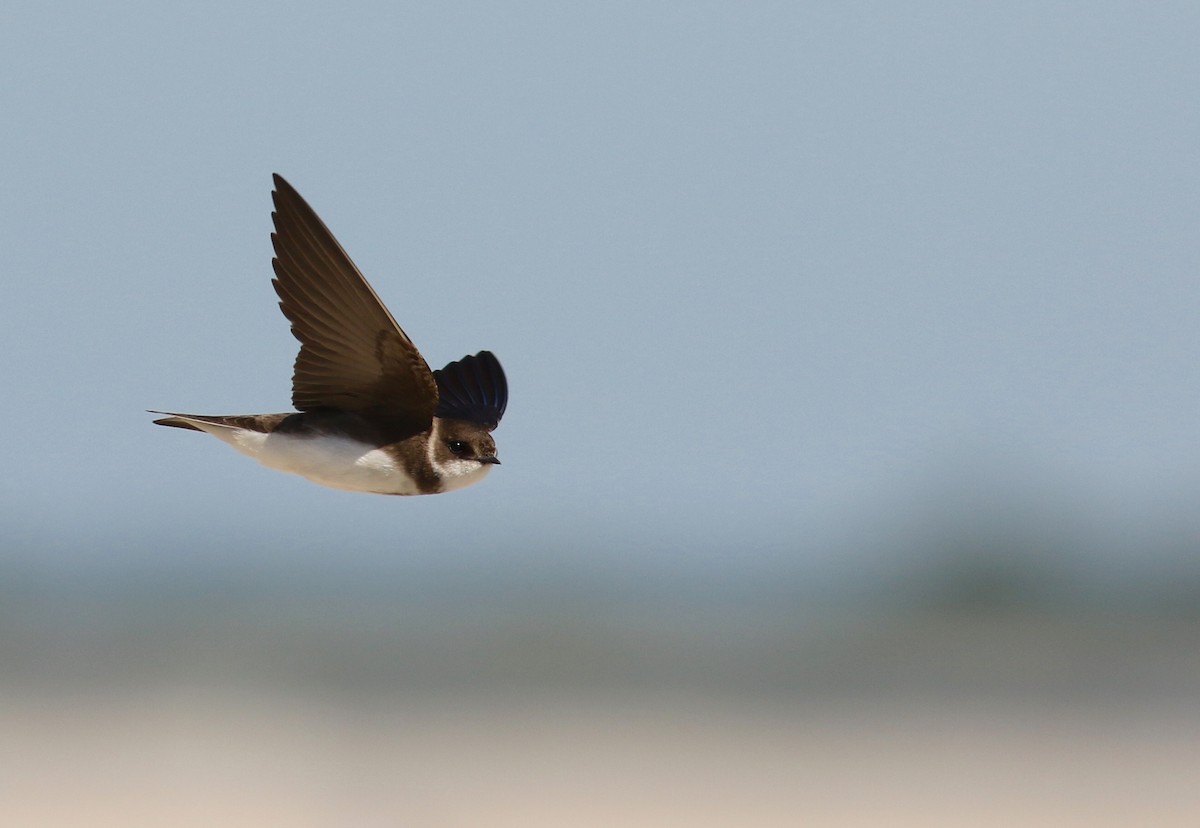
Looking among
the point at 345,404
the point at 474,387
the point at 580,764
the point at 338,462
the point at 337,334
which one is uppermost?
the point at 580,764

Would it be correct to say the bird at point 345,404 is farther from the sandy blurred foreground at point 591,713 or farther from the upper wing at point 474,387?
the sandy blurred foreground at point 591,713

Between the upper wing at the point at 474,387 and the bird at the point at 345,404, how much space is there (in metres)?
1.21

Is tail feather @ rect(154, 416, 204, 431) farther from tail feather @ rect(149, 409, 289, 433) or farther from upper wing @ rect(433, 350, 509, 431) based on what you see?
upper wing @ rect(433, 350, 509, 431)

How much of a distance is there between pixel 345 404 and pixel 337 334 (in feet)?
1.07

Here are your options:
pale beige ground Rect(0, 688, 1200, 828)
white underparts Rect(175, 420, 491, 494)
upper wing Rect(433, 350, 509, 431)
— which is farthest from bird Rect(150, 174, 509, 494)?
pale beige ground Rect(0, 688, 1200, 828)

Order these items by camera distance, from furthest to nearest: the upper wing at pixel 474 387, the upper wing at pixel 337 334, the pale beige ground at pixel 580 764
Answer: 1. the pale beige ground at pixel 580 764
2. the upper wing at pixel 474 387
3. the upper wing at pixel 337 334

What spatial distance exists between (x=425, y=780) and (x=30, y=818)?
6.15 m

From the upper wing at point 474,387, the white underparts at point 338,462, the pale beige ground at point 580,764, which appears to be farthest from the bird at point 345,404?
the pale beige ground at point 580,764

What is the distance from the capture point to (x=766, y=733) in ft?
113

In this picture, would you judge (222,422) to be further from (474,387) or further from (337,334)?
(474,387)

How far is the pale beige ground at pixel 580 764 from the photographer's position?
27109mm

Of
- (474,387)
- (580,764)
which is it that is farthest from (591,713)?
(474,387)

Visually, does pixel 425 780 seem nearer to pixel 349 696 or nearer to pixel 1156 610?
pixel 349 696

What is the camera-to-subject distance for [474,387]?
7.87 metres
